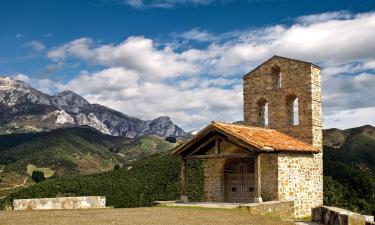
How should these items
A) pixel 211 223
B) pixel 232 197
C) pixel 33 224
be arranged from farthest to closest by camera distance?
1. pixel 232 197
2. pixel 211 223
3. pixel 33 224

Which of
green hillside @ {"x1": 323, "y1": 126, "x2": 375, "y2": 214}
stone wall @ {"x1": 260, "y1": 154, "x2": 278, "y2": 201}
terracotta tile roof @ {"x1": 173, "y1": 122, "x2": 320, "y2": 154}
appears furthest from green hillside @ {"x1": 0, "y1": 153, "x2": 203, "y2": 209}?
stone wall @ {"x1": 260, "y1": 154, "x2": 278, "y2": 201}

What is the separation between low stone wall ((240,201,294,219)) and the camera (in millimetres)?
15828

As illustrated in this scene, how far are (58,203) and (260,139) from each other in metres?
8.90

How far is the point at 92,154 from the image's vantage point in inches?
7116

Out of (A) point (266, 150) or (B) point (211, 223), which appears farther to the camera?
(A) point (266, 150)

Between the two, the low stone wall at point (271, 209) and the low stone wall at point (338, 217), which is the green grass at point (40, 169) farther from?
the low stone wall at point (338, 217)

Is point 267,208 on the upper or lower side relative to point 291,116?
lower

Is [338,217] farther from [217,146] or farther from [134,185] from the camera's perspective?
[134,185]

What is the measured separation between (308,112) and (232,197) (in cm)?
580

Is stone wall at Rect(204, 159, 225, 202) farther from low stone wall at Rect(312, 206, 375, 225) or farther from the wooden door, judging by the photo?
low stone wall at Rect(312, 206, 375, 225)

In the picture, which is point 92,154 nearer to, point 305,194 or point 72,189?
point 72,189

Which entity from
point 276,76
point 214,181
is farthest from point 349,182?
point 214,181

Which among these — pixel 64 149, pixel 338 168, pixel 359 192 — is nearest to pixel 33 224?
pixel 359 192

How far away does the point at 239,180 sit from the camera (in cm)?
2297
